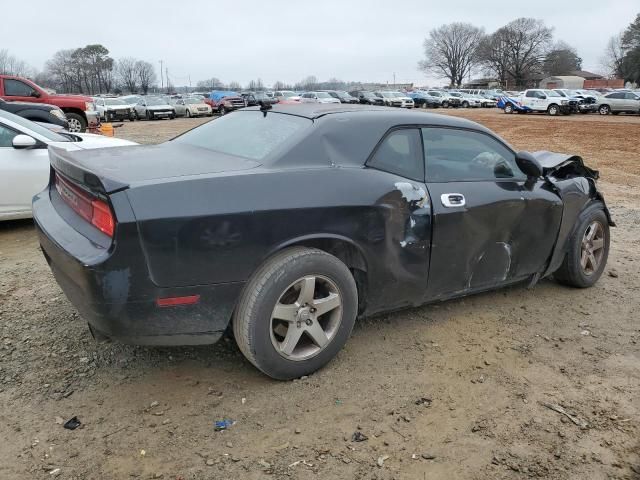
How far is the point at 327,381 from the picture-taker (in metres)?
3.10

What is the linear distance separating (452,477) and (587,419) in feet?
3.03

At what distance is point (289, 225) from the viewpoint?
9.29ft

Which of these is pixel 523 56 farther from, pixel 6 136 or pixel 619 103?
pixel 6 136

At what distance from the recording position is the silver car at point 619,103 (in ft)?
107

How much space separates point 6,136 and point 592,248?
6.20 metres

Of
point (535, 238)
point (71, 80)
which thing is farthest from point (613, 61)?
point (535, 238)

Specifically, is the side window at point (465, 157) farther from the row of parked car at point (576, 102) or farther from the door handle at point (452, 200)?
the row of parked car at point (576, 102)

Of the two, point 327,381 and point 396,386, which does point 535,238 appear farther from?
point 327,381

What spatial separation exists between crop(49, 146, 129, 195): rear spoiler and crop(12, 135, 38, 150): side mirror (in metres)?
3.02

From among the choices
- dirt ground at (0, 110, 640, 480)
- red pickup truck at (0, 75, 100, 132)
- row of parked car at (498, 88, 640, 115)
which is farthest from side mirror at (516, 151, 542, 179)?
row of parked car at (498, 88, 640, 115)

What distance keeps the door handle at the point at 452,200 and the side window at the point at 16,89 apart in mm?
15521

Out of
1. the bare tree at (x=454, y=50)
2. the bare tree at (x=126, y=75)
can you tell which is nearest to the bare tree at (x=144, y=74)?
the bare tree at (x=126, y=75)

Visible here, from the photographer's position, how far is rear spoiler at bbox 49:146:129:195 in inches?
101

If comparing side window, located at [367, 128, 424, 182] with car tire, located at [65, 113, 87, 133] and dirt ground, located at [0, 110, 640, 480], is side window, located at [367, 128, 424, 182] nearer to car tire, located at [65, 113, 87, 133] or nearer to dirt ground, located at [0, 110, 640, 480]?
dirt ground, located at [0, 110, 640, 480]
